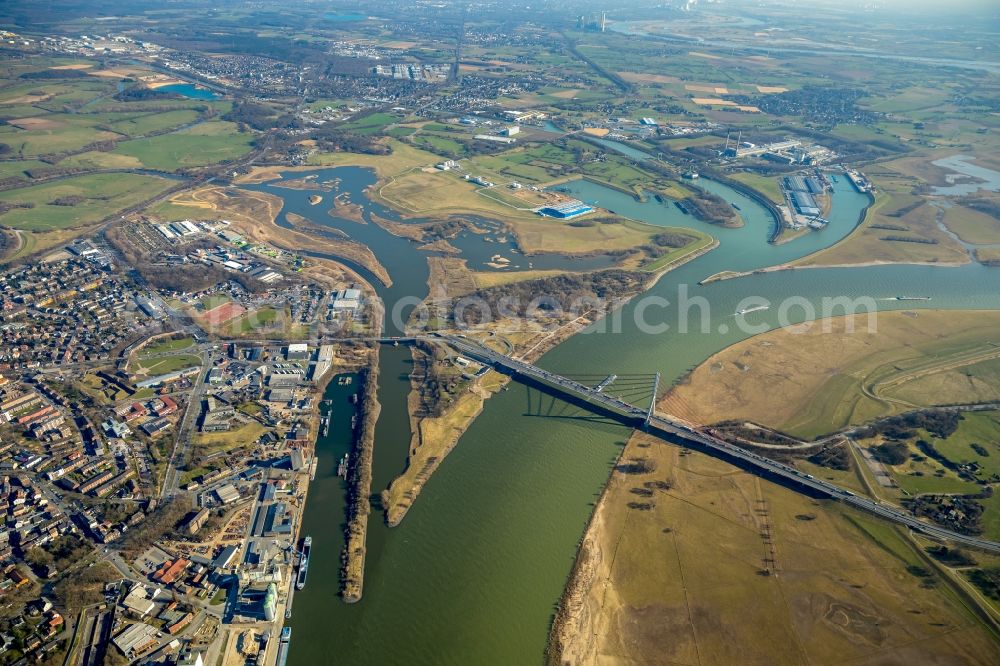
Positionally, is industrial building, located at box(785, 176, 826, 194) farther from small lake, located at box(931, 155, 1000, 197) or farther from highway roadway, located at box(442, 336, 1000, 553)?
highway roadway, located at box(442, 336, 1000, 553)

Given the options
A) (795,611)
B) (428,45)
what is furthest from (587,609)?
(428,45)

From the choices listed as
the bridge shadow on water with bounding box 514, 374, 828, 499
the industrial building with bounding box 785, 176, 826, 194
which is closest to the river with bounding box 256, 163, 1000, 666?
the bridge shadow on water with bounding box 514, 374, 828, 499

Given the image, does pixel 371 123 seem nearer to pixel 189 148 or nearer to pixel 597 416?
pixel 189 148

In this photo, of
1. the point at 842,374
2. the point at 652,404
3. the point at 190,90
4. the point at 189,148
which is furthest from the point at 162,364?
the point at 190,90

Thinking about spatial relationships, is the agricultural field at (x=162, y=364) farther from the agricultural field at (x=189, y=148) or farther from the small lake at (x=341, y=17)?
the small lake at (x=341, y=17)

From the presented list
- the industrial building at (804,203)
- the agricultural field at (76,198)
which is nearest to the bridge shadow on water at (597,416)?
the industrial building at (804,203)
